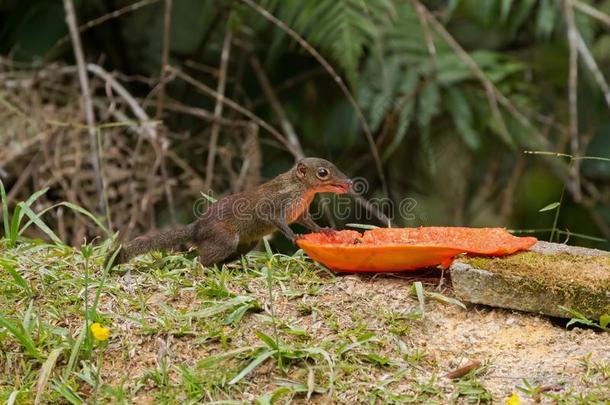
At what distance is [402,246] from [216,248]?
2.61 ft

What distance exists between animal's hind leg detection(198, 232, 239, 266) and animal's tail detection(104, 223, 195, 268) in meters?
0.08

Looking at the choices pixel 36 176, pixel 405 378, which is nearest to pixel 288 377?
pixel 405 378

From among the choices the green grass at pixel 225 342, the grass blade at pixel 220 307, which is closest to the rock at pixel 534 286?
the green grass at pixel 225 342

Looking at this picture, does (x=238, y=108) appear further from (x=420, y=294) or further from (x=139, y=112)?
(x=420, y=294)

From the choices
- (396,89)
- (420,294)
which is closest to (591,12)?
(396,89)

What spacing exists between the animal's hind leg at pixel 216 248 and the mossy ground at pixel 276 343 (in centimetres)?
15

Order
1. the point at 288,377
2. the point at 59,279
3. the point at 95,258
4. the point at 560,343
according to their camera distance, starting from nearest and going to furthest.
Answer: the point at 288,377
the point at 560,343
the point at 59,279
the point at 95,258

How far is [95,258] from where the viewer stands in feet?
12.9

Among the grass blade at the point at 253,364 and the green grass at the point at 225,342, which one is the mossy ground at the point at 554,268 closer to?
the green grass at the point at 225,342

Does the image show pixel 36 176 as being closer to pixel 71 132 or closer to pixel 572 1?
pixel 71 132

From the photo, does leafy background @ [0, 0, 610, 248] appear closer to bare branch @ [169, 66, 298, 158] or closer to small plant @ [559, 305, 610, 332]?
bare branch @ [169, 66, 298, 158]

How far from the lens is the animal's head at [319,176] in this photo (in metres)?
4.20

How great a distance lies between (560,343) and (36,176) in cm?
295

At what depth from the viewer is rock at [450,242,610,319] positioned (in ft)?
10.7
